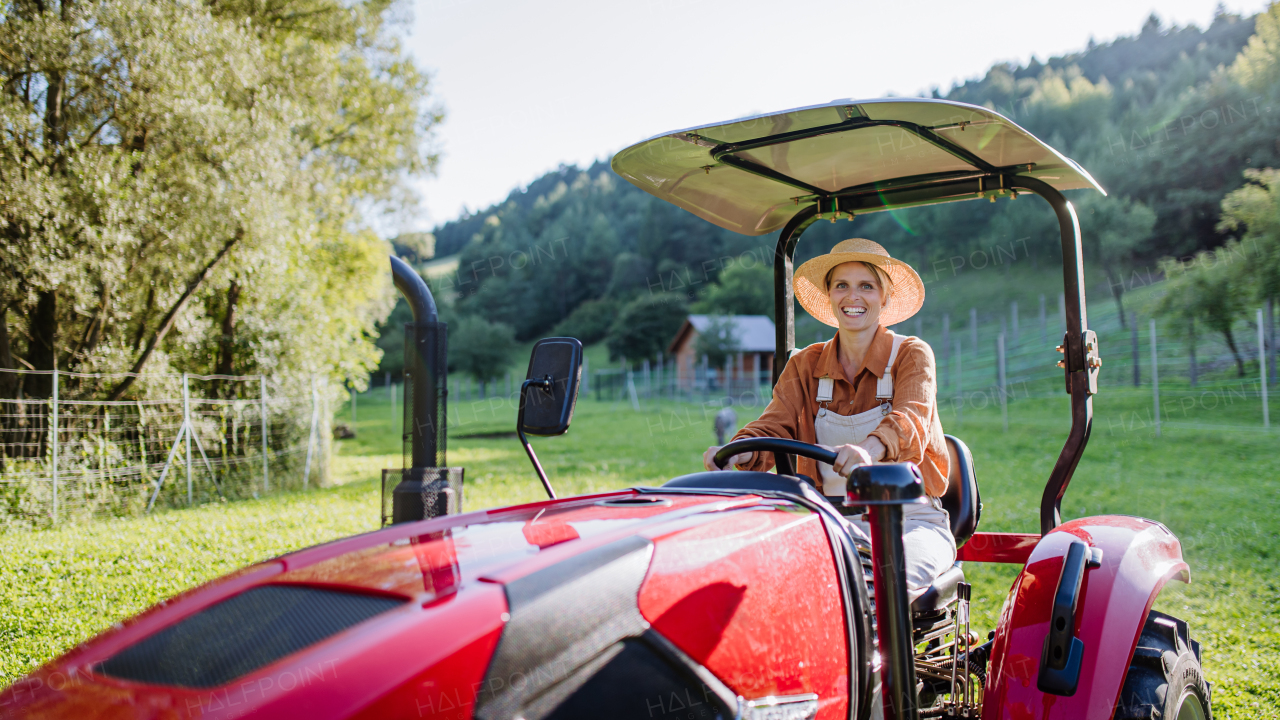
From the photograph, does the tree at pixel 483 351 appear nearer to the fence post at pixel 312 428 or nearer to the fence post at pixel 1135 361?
the fence post at pixel 312 428

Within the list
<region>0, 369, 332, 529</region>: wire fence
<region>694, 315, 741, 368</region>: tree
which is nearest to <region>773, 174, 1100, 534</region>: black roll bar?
<region>0, 369, 332, 529</region>: wire fence

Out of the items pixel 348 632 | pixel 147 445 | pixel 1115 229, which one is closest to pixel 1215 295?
pixel 147 445

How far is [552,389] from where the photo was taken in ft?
7.03

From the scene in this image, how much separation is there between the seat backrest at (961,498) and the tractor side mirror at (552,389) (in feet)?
4.33

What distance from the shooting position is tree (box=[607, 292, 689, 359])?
53.0 metres

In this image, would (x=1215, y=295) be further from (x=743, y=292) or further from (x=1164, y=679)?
(x=743, y=292)

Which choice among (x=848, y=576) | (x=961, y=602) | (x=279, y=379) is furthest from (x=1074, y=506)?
(x=279, y=379)

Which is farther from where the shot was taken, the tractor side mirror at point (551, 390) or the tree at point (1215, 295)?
the tree at point (1215, 295)

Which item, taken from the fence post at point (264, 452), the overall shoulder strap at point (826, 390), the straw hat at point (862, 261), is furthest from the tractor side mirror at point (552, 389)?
the fence post at point (264, 452)

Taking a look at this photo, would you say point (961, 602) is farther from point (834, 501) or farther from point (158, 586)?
point (158, 586)

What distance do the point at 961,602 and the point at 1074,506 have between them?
6.81 m

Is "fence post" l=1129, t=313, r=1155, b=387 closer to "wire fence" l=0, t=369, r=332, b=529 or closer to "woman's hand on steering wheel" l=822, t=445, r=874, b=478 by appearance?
"wire fence" l=0, t=369, r=332, b=529

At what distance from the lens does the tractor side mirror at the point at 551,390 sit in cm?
212

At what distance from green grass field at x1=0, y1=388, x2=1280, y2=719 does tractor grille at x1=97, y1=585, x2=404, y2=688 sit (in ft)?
11.4
